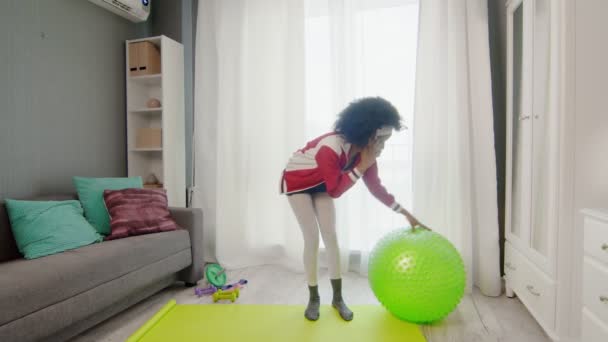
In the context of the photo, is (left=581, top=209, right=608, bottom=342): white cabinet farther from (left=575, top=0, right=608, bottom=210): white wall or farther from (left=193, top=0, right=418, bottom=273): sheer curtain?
(left=193, top=0, right=418, bottom=273): sheer curtain

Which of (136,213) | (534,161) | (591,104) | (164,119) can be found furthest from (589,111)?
(164,119)

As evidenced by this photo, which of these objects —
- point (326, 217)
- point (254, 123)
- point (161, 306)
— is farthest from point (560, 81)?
point (161, 306)

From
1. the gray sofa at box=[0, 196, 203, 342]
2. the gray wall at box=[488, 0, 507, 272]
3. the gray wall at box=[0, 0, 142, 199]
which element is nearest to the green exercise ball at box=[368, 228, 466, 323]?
the gray wall at box=[488, 0, 507, 272]

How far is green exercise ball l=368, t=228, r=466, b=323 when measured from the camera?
1.64 metres

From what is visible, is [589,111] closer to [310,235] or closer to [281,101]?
[310,235]

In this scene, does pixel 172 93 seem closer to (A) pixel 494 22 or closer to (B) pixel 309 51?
(B) pixel 309 51

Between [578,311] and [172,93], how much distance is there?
314 cm

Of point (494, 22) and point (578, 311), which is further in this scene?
point (494, 22)

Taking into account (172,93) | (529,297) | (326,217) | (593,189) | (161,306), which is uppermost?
(172,93)

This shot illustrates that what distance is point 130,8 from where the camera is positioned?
2.95 m

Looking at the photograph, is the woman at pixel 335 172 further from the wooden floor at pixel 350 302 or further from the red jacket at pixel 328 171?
the wooden floor at pixel 350 302

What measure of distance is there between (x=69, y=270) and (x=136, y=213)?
0.72 m

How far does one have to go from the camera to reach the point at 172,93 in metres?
3.12

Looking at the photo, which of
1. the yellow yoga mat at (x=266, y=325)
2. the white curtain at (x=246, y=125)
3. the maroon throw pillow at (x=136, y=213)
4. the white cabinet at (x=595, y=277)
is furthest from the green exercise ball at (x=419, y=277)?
the maroon throw pillow at (x=136, y=213)
